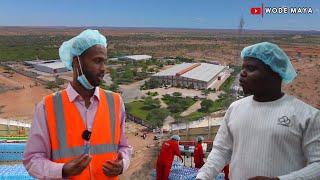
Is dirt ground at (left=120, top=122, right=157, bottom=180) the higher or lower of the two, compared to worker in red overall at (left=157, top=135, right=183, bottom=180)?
lower

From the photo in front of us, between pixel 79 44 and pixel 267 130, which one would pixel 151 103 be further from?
pixel 267 130

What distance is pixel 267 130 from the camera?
70.2 inches

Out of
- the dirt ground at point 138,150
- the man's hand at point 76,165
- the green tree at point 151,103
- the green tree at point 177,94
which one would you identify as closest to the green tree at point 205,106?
the green tree at point 151,103

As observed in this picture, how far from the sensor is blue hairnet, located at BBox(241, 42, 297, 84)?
1.88 meters

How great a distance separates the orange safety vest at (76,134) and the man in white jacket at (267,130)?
419 mm

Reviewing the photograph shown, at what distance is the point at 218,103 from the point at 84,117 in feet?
66.2

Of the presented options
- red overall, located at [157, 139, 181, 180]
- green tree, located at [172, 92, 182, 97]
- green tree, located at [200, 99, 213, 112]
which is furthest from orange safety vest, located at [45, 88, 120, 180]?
green tree, located at [172, 92, 182, 97]

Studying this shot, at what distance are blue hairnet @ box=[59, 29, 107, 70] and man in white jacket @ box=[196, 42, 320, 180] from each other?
66 centimetres

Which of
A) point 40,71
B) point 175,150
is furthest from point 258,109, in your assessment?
point 40,71

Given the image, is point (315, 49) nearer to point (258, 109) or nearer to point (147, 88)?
point (147, 88)

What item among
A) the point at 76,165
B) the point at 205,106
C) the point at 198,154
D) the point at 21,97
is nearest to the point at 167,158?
the point at 198,154

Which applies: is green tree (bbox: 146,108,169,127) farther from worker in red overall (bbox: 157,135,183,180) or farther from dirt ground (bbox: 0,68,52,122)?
worker in red overall (bbox: 157,135,183,180)

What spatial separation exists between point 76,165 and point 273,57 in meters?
0.94

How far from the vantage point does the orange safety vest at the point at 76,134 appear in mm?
1806
